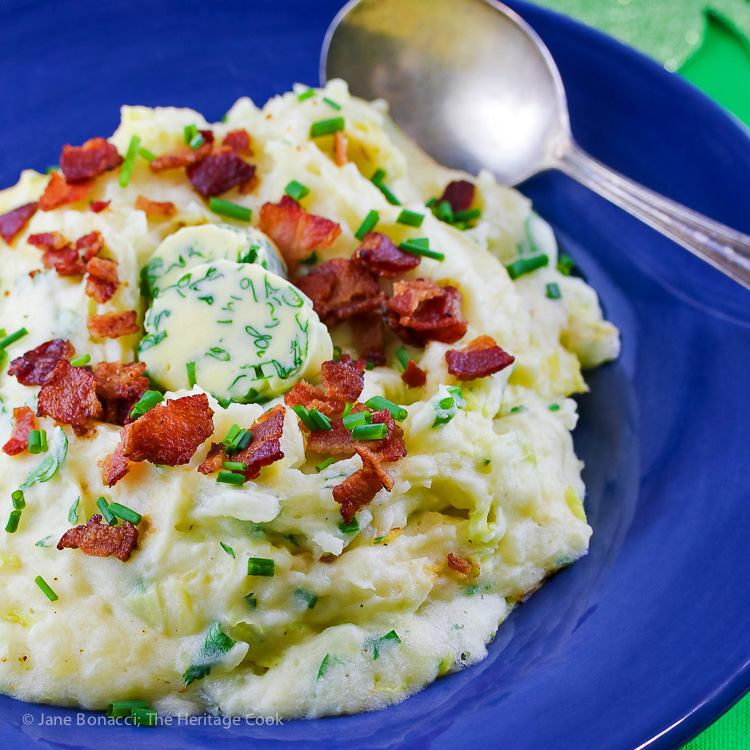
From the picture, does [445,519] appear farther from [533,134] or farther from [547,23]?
[547,23]

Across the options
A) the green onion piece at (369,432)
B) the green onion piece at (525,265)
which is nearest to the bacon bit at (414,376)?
the green onion piece at (369,432)

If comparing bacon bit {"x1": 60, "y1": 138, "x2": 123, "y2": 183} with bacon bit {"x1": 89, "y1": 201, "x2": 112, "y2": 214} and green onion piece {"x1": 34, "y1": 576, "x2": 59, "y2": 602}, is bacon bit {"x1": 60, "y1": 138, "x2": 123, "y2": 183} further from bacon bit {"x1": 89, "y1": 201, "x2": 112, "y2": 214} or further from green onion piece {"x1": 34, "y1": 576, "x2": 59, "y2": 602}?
green onion piece {"x1": 34, "y1": 576, "x2": 59, "y2": 602}

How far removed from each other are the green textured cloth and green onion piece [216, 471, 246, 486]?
387cm

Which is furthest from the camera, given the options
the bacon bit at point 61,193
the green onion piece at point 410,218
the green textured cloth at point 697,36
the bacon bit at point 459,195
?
the green textured cloth at point 697,36

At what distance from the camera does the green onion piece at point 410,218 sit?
3.44 m

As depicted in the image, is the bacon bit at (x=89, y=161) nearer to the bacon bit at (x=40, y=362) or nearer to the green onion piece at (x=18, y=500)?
the bacon bit at (x=40, y=362)

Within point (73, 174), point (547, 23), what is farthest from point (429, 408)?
point (547, 23)

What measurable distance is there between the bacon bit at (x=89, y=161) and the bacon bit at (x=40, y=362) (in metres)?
0.86

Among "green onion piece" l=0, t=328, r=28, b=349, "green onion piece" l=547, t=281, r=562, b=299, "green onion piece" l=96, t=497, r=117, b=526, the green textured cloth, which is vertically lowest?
"green onion piece" l=0, t=328, r=28, b=349

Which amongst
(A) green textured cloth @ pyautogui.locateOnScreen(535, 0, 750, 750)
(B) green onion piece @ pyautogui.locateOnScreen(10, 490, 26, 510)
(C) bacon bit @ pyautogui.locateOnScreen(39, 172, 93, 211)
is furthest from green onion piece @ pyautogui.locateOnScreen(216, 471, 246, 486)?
(A) green textured cloth @ pyautogui.locateOnScreen(535, 0, 750, 750)

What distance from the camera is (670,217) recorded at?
3.85 m

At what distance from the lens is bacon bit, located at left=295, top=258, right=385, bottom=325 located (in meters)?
3.33

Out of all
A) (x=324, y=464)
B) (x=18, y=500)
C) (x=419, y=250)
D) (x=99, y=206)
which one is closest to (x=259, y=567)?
(x=324, y=464)

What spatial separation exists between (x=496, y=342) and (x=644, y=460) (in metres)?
0.83
